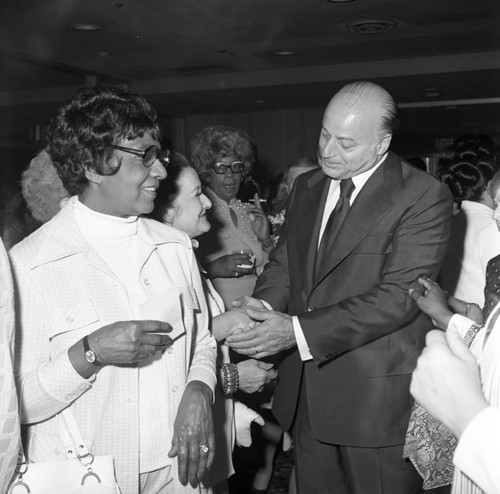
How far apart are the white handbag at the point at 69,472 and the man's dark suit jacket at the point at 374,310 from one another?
89 centimetres

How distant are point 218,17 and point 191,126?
6.78m

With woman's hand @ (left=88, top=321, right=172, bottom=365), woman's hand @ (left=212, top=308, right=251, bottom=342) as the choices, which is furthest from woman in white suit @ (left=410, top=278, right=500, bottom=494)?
woman's hand @ (left=212, top=308, right=251, bottom=342)

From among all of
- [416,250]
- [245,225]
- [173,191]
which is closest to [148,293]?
[173,191]

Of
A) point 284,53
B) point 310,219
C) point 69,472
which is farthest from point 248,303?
point 284,53

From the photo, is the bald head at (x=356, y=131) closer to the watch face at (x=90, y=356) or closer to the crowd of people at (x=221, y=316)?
the crowd of people at (x=221, y=316)

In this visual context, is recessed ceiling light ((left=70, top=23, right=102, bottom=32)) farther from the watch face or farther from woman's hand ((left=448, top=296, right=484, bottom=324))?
the watch face

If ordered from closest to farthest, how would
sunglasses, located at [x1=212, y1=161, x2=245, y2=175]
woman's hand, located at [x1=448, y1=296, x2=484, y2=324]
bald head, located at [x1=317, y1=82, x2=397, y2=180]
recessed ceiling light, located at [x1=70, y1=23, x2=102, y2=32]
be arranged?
woman's hand, located at [x1=448, y1=296, x2=484, y2=324] → bald head, located at [x1=317, y1=82, x2=397, y2=180] → sunglasses, located at [x1=212, y1=161, x2=245, y2=175] → recessed ceiling light, located at [x1=70, y1=23, x2=102, y2=32]

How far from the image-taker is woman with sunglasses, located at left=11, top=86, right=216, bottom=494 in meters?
1.80

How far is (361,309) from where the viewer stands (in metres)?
2.37

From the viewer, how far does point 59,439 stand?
6.16ft

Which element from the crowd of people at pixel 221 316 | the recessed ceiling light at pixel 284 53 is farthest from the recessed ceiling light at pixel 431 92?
the crowd of people at pixel 221 316

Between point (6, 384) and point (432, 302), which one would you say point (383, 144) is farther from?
point (6, 384)

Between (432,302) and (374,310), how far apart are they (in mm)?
279

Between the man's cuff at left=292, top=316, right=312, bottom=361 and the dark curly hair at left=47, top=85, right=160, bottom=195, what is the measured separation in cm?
84
